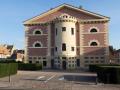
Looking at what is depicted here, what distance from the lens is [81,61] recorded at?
202 feet

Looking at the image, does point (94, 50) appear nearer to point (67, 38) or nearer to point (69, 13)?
point (67, 38)

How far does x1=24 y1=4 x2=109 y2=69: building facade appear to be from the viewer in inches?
2382

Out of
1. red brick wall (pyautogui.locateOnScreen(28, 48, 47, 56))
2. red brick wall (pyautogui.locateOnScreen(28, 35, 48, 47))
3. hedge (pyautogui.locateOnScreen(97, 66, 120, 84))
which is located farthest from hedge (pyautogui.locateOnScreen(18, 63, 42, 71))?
hedge (pyautogui.locateOnScreen(97, 66, 120, 84))

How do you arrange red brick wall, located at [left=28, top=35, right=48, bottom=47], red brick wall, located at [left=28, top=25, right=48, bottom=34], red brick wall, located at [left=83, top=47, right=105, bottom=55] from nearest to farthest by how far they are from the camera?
1. red brick wall, located at [left=83, top=47, right=105, bottom=55]
2. red brick wall, located at [left=28, top=35, right=48, bottom=47]
3. red brick wall, located at [left=28, top=25, right=48, bottom=34]

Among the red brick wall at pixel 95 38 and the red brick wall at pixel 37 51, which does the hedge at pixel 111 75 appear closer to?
the red brick wall at pixel 95 38

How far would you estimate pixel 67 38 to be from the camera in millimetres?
60406

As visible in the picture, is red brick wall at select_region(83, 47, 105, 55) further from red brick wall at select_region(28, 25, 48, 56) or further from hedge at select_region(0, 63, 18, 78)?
hedge at select_region(0, 63, 18, 78)

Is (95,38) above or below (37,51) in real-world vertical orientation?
above

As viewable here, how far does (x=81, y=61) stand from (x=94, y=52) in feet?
11.1

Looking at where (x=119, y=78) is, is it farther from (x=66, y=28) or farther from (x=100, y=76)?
(x=66, y=28)

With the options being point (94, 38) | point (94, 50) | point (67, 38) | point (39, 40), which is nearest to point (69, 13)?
point (67, 38)

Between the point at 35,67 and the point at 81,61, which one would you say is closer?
the point at 35,67

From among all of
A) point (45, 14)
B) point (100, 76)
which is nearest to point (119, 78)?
point (100, 76)

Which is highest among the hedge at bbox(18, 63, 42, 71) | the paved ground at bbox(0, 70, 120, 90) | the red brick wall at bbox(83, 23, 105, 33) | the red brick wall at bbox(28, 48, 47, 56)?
the red brick wall at bbox(83, 23, 105, 33)
